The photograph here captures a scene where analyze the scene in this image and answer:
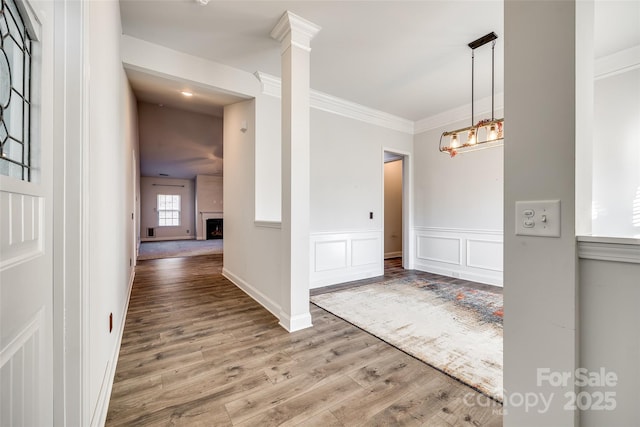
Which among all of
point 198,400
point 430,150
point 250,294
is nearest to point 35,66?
point 198,400

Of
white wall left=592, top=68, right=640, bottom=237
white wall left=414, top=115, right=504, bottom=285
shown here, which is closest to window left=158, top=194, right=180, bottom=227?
white wall left=414, top=115, right=504, bottom=285

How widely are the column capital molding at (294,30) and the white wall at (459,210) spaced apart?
3057mm

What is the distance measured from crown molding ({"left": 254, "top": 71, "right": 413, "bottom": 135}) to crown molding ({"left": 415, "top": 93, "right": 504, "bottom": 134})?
0.26 metres

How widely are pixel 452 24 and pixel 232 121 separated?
2888mm

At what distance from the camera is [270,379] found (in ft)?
5.37

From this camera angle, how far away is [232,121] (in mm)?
3738

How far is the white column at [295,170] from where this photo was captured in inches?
93.0

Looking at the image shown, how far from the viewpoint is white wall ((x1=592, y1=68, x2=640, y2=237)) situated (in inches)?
106

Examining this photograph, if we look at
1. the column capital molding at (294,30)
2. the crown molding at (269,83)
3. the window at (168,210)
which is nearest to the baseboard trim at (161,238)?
the window at (168,210)

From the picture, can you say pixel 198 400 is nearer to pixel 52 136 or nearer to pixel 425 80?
pixel 52 136

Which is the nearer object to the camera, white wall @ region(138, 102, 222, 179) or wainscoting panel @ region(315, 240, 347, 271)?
wainscoting panel @ region(315, 240, 347, 271)

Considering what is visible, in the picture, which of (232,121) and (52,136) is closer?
(52,136)

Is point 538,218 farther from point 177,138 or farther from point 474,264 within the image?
point 177,138

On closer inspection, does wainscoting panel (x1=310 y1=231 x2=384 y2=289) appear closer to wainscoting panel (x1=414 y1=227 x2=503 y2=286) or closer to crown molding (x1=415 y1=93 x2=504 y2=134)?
wainscoting panel (x1=414 y1=227 x2=503 y2=286)
